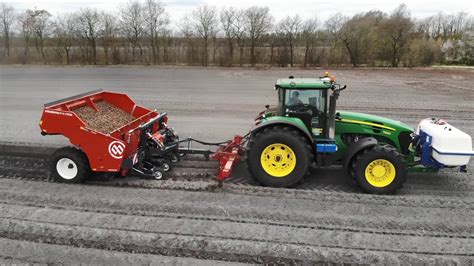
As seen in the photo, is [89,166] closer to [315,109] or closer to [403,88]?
[315,109]

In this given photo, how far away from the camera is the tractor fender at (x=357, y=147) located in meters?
6.17

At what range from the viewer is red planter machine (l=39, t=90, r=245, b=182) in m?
6.42

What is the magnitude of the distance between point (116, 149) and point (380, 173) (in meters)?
4.38

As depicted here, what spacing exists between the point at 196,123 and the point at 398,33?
85.8 ft

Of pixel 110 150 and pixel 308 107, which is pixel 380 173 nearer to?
pixel 308 107

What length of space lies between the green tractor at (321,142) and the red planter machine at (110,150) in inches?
31.0

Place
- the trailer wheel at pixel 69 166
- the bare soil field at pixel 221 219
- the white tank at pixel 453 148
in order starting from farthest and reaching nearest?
the trailer wheel at pixel 69 166 → the white tank at pixel 453 148 → the bare soil field at pixel 221 219

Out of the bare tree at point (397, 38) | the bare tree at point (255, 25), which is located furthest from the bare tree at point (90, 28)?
the bare tree at point (397, 38)

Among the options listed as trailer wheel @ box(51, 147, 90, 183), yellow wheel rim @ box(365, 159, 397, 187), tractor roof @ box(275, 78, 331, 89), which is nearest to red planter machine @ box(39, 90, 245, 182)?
trailer wheel @ box(51, 147, 90, 183)

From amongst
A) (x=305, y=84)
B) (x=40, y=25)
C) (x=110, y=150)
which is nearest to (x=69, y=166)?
(x=110, y=150)

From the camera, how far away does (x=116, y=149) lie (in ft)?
21.0

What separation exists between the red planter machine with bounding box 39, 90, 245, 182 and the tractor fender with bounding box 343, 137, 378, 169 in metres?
1.96

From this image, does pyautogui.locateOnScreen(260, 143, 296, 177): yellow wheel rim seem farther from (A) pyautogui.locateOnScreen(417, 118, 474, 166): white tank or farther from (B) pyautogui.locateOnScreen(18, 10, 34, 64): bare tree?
(B) pyautogui.locateOnScreen(18, 10, 34, 64): bare tree

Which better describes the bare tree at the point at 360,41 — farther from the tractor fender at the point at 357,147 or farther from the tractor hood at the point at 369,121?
the tractor fender at the point at 357,147
